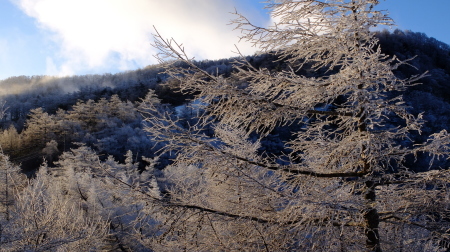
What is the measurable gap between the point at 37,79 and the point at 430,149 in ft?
399

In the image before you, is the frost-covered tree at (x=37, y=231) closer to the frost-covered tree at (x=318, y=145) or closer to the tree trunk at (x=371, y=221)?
the frost-covered tree at (x=318, y=145)

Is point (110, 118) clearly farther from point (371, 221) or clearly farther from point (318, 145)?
point (371, 221)

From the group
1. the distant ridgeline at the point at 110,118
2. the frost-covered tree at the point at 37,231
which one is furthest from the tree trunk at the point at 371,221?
the distant ridgeline at the point at 110,118

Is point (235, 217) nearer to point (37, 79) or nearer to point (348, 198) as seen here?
point (348, 198)

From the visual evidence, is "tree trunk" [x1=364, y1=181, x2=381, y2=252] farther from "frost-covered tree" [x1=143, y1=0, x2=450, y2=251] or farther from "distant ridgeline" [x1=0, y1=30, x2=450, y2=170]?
"distant ridgeline" [x1=0, y1=30, x2=450, y2=170]

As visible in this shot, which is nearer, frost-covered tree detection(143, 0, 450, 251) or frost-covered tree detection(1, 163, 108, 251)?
frost-covered tree detection(143, 0, 450, 251)

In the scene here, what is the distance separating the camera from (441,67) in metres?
67.3

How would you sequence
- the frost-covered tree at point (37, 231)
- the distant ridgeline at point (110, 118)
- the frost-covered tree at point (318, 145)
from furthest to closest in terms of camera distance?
the distant ridgeline at point (110, 118)
the frost-covered tree at point (37, 231)
the frost-covered tree at point (318, 145)

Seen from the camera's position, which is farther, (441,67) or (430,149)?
(441,67)

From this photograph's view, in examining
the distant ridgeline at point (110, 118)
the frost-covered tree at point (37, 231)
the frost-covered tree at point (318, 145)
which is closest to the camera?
the frost-covered tree at point (318, 145)

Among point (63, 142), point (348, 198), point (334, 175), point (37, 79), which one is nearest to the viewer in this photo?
point (348, 198)

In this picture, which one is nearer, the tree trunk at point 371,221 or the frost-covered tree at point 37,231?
the tree trunk at point 371,221

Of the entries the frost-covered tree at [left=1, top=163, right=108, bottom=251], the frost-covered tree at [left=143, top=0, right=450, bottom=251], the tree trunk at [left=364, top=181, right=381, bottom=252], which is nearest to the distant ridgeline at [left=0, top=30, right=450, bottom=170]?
the frost-covered tree at [left=1, top=163, right=108, bottom=251]

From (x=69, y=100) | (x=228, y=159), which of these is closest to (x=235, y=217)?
(x=228, y=159)
